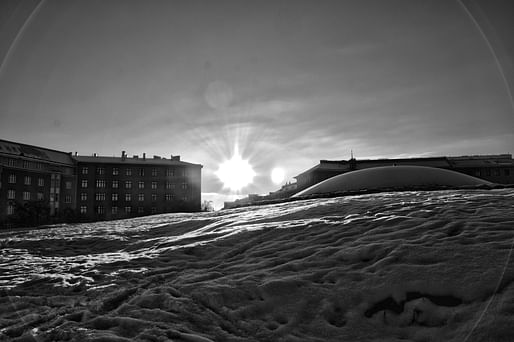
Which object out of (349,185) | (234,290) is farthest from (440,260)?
(349,185)

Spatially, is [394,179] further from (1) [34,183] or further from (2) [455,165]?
(1) [34,183]

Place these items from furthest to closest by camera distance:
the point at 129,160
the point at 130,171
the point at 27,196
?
the point at 129,160, the point at 130,171, the point at 27,196

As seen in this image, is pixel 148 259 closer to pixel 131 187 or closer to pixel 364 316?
pixel 364 316

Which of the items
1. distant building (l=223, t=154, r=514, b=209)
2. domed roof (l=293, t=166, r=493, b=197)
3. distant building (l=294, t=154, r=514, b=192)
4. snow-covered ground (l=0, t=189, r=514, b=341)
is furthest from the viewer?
distant building (l=294, t=154, r=514, b=192)

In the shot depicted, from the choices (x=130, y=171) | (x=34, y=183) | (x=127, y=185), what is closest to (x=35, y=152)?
(x=34, y=183)

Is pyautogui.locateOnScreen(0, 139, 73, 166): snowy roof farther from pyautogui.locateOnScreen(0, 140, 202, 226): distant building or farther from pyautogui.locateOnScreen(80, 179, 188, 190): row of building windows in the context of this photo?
pyautogui.locateOnScreen(80, 179, 188, 190): row of building windows

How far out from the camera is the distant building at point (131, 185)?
75688 millimetres

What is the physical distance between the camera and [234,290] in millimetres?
5152

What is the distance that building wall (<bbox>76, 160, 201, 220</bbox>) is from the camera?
75.6 metres

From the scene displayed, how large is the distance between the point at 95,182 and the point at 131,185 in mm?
7580

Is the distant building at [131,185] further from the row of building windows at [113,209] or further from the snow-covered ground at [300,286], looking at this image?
the snow-covered ground at [300,286]

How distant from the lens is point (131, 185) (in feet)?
259

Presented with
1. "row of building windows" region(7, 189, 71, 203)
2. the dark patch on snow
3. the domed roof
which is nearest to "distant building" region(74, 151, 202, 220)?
"row of building windows" region(7, 189, 71, 203)

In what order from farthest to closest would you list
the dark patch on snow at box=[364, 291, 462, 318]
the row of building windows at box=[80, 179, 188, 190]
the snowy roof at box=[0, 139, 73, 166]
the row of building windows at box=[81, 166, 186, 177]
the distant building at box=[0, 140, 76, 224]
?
1. the row of building windows at box=[81, 166, 186, 177]
2. the row of building windows at box=[80, 179, 188, 190]
3. the snowy roof at box=[0, 139, 73, 166]
4. the distant building at box=[0, 140, 76, 224]
5. the dark patch on snow at box=[364, 291, 462, 318]
